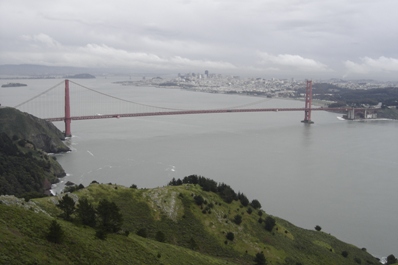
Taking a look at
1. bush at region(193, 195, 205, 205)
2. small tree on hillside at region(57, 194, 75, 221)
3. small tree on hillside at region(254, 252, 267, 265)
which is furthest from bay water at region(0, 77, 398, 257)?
small tree on hillside at region(57, 194, 75, 221)

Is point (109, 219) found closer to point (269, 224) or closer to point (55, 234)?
point (55, 234)

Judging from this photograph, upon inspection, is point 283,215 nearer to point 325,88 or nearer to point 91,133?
point 91,133

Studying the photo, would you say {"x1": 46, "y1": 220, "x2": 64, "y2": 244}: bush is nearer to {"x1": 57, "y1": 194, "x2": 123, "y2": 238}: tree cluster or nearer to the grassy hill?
the grassy hill

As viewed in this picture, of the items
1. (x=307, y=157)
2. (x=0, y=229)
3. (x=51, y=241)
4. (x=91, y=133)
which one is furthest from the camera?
(x=91, y=133)

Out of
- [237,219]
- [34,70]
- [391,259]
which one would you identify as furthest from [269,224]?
[34,70]

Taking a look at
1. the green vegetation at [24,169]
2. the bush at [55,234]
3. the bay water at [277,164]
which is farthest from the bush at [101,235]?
the green vegetation at [24,169]

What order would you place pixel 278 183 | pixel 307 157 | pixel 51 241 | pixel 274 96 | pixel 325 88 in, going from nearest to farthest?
pixel 51 241, pixel 278 183, pixel 307 157, pixel 274 96, pixel 325 88

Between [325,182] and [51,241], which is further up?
[51,241]

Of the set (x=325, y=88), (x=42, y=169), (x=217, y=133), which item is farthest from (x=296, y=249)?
(x=325, y=88)
